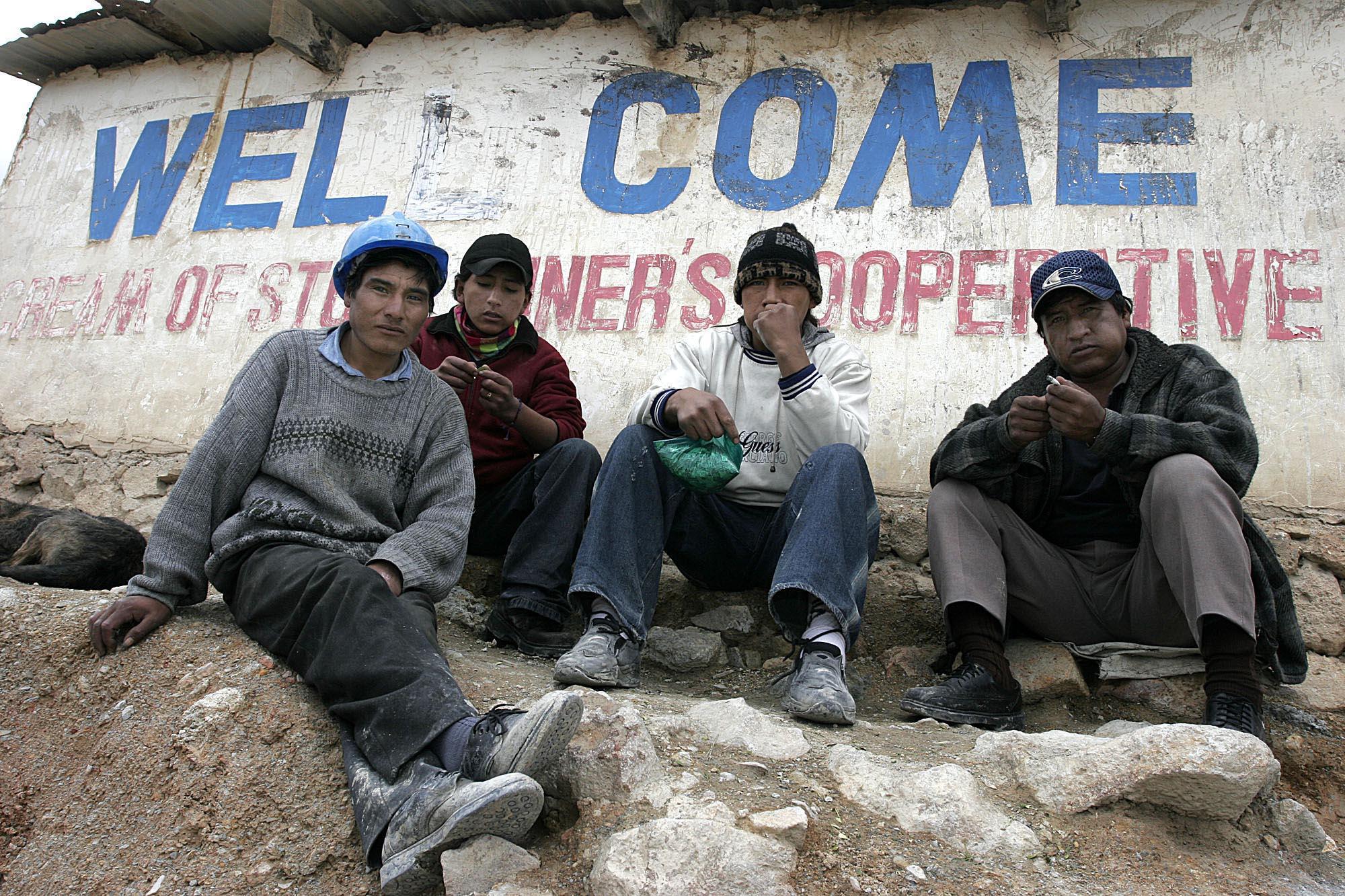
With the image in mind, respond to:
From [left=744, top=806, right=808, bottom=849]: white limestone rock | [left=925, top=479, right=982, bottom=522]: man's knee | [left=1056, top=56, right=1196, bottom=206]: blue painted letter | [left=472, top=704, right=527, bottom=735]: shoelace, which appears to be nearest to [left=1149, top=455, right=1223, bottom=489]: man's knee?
[left=925, top=479, right=982, bottom=522]: man's knee

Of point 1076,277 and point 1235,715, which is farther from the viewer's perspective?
point 1076,277

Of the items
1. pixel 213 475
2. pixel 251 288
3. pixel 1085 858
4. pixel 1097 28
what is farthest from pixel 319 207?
pixel 1085 858

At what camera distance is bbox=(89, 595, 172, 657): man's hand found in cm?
242

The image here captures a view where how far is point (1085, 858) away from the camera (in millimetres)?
1837

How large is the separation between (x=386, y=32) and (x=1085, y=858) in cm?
509

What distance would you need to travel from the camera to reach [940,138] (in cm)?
433

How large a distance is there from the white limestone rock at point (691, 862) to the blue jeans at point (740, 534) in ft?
2.60

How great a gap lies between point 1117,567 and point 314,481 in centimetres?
222

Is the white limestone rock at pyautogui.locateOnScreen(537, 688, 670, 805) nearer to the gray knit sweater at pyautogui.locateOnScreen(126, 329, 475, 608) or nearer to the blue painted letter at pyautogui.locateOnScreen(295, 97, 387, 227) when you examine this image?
the gray knit sweater at pyautogui.locateOnScreen(126, 329, 475, 608)

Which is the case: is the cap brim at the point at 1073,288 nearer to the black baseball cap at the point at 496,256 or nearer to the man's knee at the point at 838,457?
the man's knee at the point at 838,457

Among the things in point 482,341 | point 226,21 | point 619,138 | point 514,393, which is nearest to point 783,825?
Result: point 514,393

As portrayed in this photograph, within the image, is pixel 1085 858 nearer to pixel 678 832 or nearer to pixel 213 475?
pixel 678 832

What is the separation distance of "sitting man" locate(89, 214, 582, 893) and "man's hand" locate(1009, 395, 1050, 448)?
1517 millimetres

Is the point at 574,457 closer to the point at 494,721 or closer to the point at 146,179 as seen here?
the point at 494,721
